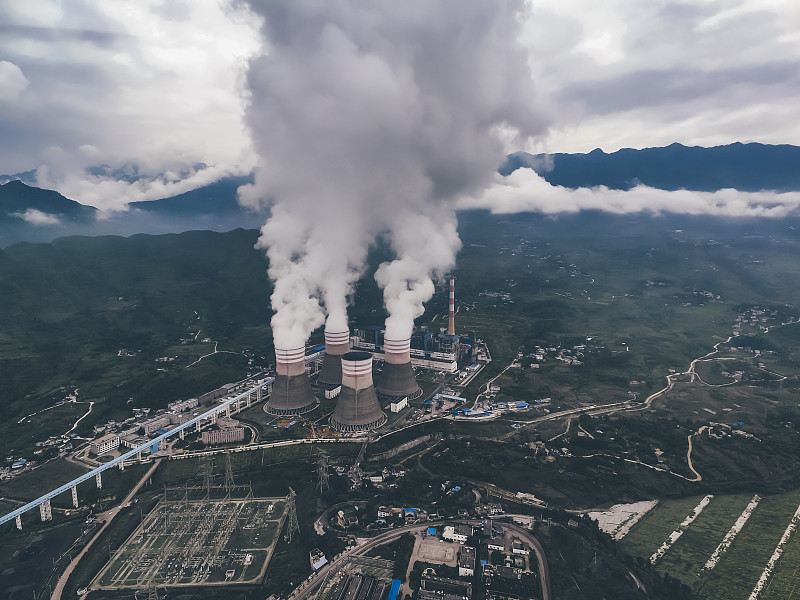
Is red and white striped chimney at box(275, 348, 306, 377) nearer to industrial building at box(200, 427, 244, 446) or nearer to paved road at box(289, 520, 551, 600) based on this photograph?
industrial building at box(200, 427, 244, 446)

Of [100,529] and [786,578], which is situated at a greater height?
[100,529]

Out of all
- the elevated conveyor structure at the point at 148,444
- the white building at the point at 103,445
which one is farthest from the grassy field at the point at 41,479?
the white building at the point at 103,445

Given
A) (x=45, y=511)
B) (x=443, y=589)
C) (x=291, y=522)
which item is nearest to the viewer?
(x=443, y=589)

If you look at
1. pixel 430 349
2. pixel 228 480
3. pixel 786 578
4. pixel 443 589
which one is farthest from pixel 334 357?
pixel 786 578

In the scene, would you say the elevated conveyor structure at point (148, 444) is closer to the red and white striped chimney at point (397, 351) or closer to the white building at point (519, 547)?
the red and white striped chimney at point (397, 351)

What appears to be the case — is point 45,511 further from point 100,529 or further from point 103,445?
point 103,445

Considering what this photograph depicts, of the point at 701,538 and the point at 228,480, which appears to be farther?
the point at 228,480
